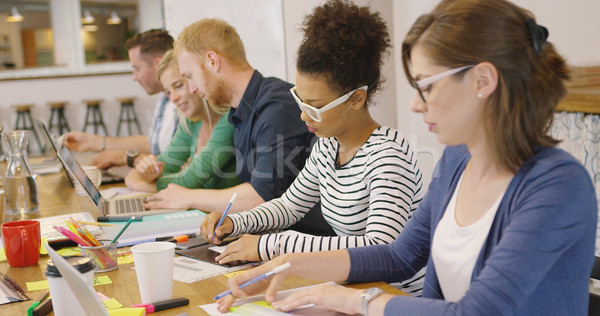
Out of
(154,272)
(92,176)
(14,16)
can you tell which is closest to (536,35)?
(154,272)

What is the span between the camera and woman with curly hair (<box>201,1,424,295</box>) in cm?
138

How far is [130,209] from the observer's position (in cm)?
209

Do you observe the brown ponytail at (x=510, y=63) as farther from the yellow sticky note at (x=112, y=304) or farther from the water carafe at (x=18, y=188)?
the water carafe at (x=18, y=188)

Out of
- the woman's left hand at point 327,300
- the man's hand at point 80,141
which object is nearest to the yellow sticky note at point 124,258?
the woman's left hand at point 327,300

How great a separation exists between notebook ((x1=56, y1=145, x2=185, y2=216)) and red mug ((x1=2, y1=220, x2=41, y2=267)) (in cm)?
49

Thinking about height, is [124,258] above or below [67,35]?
below

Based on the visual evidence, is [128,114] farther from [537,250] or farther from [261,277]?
[537,250]

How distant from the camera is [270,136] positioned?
6.70 ft

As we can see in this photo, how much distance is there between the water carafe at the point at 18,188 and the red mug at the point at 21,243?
0.67 m

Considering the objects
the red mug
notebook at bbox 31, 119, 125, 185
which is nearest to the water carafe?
notebook at bbox 31, 119, 125, 185

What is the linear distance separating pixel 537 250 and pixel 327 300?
34 cm

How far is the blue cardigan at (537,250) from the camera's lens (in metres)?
0.86

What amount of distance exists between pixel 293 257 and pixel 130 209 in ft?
3.64

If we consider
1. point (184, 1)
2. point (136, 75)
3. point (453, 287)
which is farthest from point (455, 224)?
point (184, 1)
